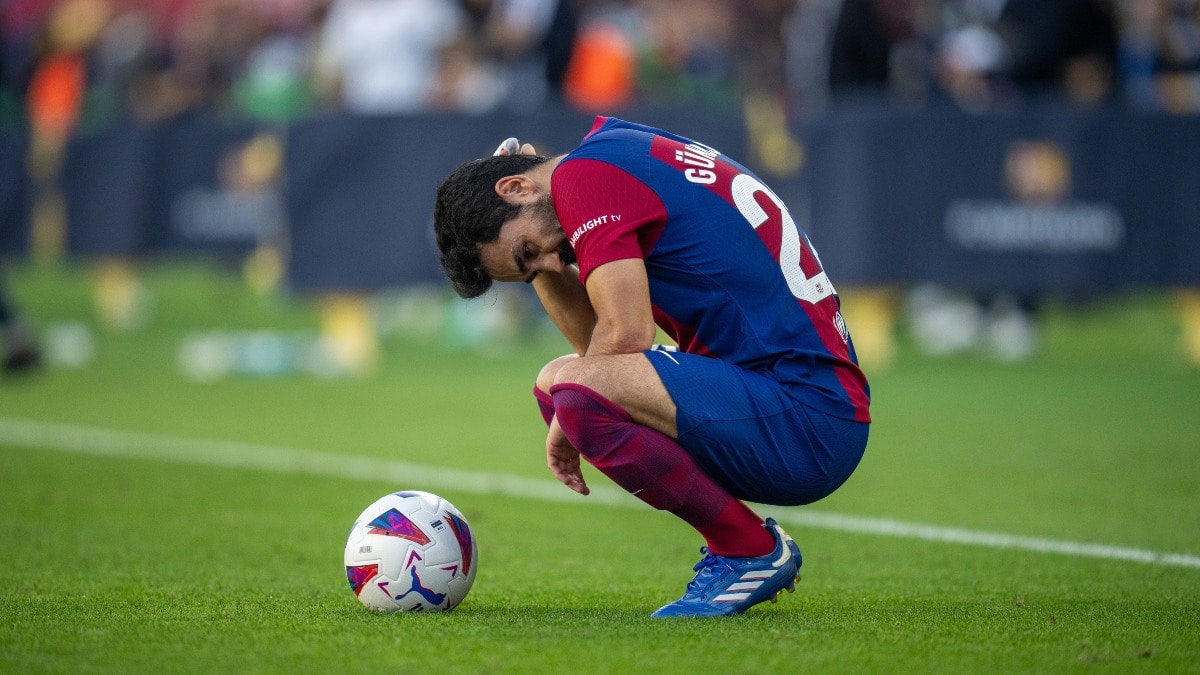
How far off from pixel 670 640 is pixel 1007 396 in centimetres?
709

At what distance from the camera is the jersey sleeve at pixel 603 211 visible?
4.12 meters

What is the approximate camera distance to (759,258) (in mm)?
4309

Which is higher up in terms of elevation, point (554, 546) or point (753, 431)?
point (753, 431)

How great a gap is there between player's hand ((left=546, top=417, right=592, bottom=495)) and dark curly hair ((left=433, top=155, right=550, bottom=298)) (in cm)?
46

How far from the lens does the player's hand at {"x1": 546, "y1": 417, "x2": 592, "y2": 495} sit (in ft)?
14.6

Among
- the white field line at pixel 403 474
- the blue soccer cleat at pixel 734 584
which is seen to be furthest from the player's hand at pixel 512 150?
the white field line at pixel 403 474

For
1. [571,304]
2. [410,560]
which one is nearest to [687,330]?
[571,304]

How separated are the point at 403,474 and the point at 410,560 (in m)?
3.16

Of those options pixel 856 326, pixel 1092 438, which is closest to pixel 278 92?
pixel 856 326

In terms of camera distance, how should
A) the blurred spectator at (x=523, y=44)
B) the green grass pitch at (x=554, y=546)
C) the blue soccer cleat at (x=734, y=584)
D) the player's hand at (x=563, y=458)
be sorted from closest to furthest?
the green grass pitch at (x=554, y=546) < the blue soccer cleat at (x=734, y=584) < the player's hand at (x=563, y=458) < the blurred spectator at (x=523, y=44)

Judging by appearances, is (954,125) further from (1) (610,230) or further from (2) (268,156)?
(1) (610,230)

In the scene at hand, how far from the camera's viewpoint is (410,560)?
14.6ft

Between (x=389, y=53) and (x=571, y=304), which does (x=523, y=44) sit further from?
(x=571, y=304)

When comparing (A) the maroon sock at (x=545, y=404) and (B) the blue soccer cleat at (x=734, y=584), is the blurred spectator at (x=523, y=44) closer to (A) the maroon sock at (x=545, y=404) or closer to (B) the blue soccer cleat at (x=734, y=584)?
(A) the maroon sock at (x=545, y=404)
